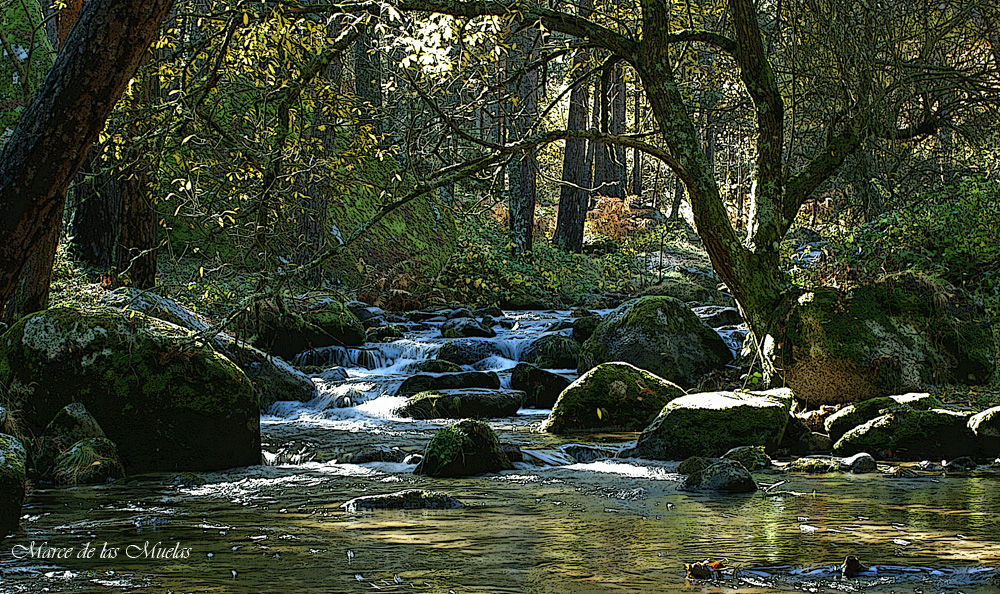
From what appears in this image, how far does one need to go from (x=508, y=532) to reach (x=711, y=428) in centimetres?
399

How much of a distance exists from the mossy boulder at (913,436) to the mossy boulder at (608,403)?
272 centimetres

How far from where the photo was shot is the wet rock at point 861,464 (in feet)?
25.6

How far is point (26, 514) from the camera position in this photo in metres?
5.88

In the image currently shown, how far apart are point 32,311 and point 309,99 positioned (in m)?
3.62

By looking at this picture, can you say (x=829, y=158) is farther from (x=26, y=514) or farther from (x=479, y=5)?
(x=26, y=514)

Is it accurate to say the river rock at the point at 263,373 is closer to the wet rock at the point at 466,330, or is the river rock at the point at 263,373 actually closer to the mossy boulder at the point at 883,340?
the wet rock at the point at 466,330

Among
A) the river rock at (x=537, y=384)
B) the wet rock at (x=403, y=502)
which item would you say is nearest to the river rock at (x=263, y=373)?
the river rock at (x=537, y=384)

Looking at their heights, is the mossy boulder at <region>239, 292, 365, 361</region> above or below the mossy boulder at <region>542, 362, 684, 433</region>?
above

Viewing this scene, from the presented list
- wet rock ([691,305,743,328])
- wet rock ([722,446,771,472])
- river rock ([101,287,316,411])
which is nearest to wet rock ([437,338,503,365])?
river rock ([101,287,316,411])

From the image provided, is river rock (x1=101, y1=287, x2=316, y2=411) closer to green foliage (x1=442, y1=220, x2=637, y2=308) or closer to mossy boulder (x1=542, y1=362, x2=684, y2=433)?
mossy boulder (x1=542, y1=362, x2=684, y2=433)

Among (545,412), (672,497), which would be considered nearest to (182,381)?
(672,497)

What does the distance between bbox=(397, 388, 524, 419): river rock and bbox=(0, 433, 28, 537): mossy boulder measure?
6.70m

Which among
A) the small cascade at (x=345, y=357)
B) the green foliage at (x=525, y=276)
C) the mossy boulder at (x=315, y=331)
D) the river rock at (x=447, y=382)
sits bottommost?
the river rock at (x=447, y=382)

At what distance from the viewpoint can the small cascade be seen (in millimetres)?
14820
